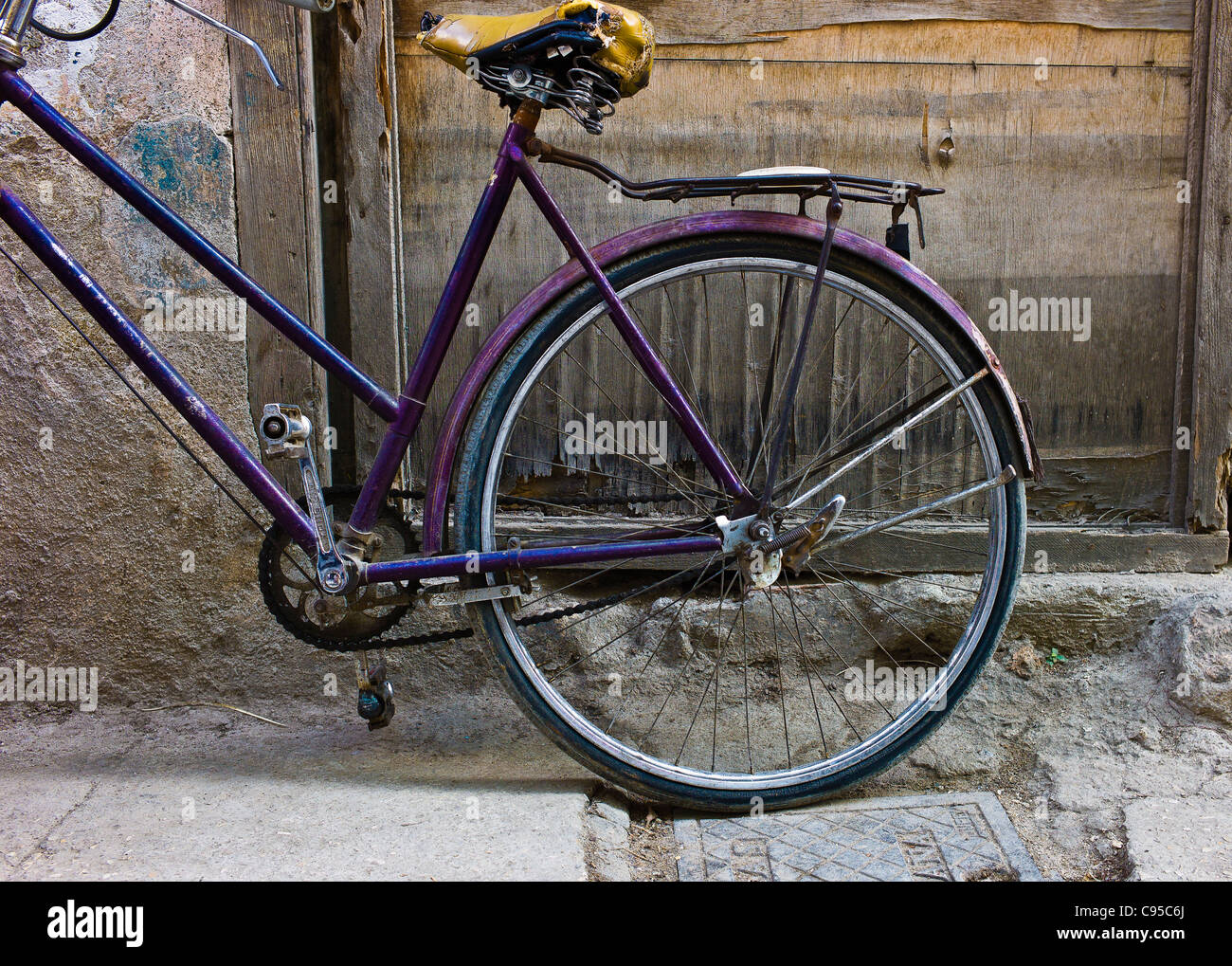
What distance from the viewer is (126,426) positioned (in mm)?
2344

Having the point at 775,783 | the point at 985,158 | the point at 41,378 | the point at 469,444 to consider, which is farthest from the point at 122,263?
the point at 985,158

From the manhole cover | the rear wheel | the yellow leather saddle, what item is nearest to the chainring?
the rear wheel

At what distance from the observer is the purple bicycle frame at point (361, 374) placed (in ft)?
5.96

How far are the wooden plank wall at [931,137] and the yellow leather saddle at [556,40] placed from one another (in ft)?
2.06

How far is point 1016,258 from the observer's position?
2.48 meters

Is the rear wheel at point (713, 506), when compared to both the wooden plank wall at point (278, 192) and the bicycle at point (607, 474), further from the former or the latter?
the wooden plank wall at point (278, 192)

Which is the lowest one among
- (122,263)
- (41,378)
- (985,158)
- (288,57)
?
(41,378)

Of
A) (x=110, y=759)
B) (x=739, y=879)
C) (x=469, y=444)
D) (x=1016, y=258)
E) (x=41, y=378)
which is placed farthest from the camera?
(x=1016, y=258)

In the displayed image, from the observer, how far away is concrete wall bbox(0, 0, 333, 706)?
2.29 metres

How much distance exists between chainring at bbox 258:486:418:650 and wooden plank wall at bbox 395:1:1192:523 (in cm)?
57

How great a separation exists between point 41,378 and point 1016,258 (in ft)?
8.01

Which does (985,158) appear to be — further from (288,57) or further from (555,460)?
(288,57)

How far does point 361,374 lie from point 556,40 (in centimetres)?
73

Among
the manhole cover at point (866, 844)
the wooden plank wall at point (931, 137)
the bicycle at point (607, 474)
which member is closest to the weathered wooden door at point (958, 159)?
the wooden plank wall at point (931, 137)
